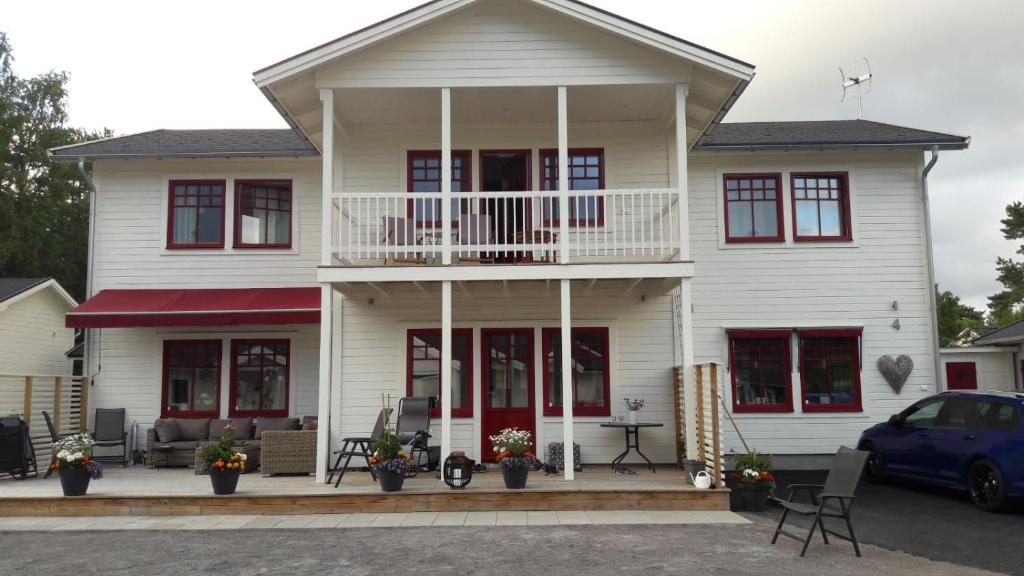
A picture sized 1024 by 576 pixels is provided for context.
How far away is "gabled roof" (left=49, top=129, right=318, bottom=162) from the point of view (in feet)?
40.8

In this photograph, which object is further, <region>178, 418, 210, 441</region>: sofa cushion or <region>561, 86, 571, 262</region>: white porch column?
<region>178, 418, 210, 441</region>: sofa cushion

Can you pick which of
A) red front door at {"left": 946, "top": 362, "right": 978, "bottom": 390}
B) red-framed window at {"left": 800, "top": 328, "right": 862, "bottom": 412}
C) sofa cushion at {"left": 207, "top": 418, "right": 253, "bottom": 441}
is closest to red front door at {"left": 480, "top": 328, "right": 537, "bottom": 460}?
sofa cushion at {"left": 207, "top": 418, "right": 253, "bottom": 441}

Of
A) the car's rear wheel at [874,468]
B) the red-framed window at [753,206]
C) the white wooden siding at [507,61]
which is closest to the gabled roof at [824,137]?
the red-framed window at [753,206]

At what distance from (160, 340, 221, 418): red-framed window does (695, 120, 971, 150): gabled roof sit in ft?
28.6

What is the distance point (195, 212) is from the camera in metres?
12.9

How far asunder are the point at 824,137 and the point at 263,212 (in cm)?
951

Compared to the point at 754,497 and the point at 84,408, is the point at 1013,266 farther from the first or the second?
the point at 84,408

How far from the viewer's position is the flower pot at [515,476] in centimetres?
925

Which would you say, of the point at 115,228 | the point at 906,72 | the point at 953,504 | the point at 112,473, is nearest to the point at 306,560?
the point at 112,473

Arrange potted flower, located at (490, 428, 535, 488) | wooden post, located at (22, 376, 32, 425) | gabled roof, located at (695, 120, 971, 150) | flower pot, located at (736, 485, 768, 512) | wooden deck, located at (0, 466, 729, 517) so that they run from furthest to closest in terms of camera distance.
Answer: gabled roof, located at (695, 120, 971, 150), wooden post, located at (22, 376, 32, 425), potted flower, located at (490, 428, 535, 488), flower pot, located at (736, 485, 768, 512), wooden deck, located at (0, 466, 729, 517)

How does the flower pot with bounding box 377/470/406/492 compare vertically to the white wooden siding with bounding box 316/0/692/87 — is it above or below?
below

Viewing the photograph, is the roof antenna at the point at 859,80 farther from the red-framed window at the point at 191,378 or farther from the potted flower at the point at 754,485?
the red-framed window at the point at 191,378

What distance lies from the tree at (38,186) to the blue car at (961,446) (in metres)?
23.3

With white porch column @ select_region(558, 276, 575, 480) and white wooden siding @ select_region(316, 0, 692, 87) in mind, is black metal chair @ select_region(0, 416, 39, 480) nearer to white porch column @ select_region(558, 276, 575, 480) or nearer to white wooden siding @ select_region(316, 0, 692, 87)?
white wooden siding @ select_region(316, 0, 692, 87)
